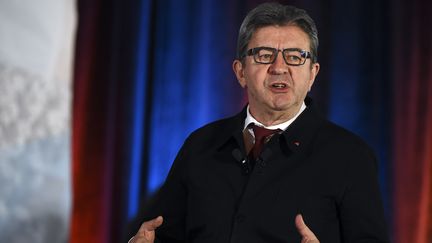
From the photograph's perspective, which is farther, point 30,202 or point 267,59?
point 30,202

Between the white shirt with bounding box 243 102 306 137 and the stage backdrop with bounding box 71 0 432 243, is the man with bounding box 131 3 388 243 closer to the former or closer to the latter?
the white shirt with bounding box 243 102 306 137

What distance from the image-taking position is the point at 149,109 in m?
3.06

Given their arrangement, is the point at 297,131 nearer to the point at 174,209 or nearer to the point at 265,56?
the point at 265,56

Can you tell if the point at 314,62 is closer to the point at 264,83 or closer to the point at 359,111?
the point at 264,83

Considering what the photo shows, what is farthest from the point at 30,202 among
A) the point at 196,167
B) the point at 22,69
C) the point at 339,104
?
the point at 196,167

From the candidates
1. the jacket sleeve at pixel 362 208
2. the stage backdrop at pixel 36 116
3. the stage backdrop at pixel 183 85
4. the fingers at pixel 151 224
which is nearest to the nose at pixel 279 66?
the jacket sleeve at pixel 362 208

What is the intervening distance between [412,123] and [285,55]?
148 centimetres

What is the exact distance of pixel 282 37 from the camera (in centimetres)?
146

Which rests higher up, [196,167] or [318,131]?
[318,131]

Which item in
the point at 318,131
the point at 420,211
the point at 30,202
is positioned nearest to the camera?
the point at 318,131

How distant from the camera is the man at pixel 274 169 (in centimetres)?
132

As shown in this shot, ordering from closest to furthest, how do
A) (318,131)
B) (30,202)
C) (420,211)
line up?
(318,131), (420,211), (30,202)

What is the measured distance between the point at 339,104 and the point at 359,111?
0.09 m

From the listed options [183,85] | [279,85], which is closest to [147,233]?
[279,85]
